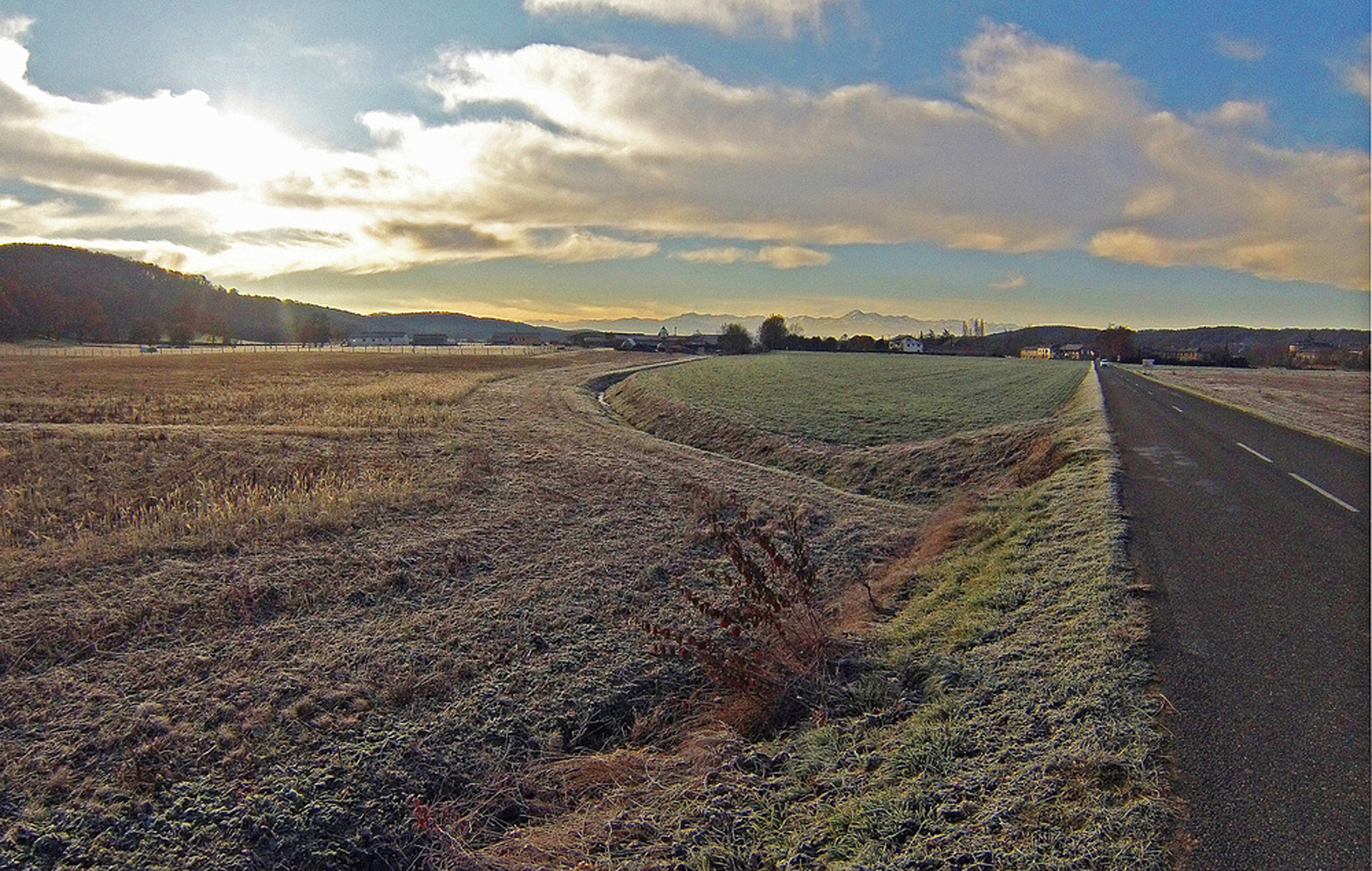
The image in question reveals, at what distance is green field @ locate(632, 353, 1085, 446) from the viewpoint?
23.6 metres

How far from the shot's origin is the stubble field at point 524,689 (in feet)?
13.9

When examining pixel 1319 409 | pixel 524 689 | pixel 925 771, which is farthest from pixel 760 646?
pixel 1319 409

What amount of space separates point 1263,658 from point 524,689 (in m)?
6.15

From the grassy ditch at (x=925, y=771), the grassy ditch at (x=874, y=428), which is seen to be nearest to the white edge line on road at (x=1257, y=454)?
the grassy ditch at (x=874, y=428)

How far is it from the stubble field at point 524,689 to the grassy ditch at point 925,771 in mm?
23

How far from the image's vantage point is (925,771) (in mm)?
4402

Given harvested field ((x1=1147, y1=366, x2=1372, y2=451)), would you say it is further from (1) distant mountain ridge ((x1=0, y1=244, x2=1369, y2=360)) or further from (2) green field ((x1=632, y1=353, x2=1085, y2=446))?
(1) distant mountain ridge ((x1=0, y1=244, x2=1369, y2=360))

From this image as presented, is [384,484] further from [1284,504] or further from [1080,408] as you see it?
[1080,408]

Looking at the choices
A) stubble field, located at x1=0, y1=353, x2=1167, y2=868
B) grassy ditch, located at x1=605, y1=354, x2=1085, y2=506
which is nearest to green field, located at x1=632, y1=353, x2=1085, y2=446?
grassy ditch, located at x1=605, y1=354, x2=1085, y2=506

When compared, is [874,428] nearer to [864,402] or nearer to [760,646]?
[864,402]

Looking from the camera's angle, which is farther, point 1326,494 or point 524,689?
point 1326,494

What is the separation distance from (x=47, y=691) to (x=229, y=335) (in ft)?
625

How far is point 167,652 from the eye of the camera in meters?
6.75

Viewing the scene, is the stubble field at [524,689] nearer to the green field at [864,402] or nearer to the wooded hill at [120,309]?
the green field at [864,402]
